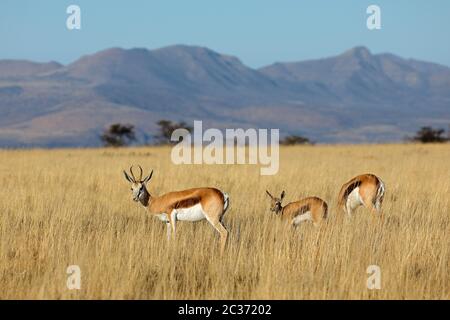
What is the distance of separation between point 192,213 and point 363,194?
277 cm

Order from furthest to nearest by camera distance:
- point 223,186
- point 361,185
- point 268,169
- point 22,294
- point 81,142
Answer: point 81,142 < point 268,169 < point 223,186 < point 361,185 < point 22,294

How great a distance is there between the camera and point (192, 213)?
28.9 feet

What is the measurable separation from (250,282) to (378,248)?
5.10 ft

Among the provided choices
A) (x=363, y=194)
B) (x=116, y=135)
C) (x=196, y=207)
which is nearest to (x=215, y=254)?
(x=196, y=207)

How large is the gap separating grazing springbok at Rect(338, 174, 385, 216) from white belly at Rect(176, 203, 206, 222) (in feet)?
7.95

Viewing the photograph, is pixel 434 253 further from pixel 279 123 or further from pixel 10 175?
pixel 279 123

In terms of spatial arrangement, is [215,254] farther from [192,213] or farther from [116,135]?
[116,135]

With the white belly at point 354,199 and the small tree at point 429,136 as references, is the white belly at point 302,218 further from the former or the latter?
the small tree at point 429,136

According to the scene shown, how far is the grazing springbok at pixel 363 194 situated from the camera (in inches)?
410

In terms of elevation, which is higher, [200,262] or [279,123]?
[279,123]

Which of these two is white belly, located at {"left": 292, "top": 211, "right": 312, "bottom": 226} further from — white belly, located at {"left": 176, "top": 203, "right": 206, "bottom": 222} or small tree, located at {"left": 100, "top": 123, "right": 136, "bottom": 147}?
small tree, located at {"left": 100, "top": 123, "right": 136, "bottom": 147}

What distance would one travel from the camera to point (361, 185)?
10.5 m

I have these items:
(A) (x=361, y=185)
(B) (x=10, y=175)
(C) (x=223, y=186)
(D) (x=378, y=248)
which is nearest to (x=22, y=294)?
(D) (x=378, y=248)
